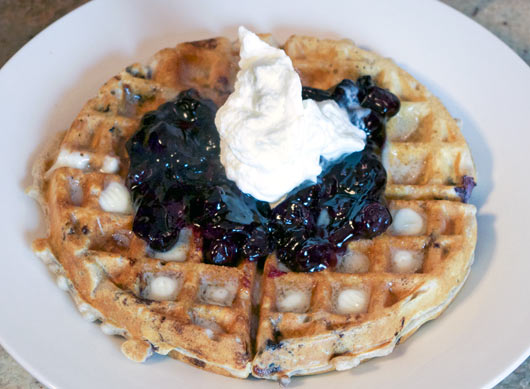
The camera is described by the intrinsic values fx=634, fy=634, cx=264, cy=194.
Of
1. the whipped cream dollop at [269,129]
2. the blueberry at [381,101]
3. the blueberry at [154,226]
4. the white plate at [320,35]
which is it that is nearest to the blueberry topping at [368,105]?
the blueberry at [381,101]

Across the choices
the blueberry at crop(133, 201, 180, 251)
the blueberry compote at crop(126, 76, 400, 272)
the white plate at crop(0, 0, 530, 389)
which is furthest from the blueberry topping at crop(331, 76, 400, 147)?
the blueberry at crop(133, 201, 180, 251)

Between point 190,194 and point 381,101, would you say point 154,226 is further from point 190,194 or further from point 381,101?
point 381,101

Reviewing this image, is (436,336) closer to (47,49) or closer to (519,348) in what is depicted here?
(519,348)

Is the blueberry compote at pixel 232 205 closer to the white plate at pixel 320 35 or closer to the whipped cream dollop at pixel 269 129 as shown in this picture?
the whipped cream dollop at pixel 269 129

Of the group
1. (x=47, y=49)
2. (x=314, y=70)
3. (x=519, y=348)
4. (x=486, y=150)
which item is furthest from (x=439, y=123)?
(x=47, y=49)

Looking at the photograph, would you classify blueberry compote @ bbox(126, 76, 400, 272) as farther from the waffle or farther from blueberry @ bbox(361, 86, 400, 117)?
blueberry @ bbox(361, 86, 400, 117)

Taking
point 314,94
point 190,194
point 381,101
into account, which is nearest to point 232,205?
point 190,194
